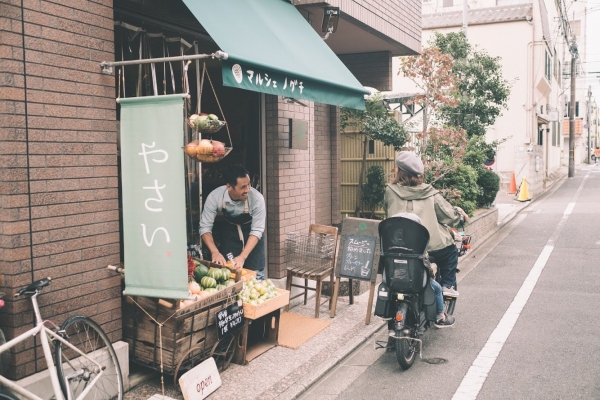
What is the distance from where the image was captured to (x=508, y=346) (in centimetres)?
595

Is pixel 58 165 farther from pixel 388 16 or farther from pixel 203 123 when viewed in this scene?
pixel 388 16

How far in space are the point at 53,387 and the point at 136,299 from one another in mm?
1157

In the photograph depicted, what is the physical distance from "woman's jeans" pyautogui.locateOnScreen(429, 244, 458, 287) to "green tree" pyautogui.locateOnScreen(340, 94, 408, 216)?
5.97m

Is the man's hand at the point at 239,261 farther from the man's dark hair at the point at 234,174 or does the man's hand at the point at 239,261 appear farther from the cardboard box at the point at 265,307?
the man's dark hair at the point at 234,174

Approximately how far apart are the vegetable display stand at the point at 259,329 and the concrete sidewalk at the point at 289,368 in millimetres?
88

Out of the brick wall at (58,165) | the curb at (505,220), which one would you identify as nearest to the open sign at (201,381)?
the brick wall at (58,165)

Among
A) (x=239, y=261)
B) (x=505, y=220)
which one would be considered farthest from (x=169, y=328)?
(x=505, y=220)

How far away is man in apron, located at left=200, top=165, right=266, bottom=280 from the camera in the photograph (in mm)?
6000

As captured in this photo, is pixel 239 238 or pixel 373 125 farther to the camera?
pixel 373 125

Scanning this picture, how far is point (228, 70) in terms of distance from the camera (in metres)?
4.48

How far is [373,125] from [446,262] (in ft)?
20.9

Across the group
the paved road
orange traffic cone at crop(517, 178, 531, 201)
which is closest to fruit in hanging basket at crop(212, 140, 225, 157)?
the paved road

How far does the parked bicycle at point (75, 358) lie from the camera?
12.4ft

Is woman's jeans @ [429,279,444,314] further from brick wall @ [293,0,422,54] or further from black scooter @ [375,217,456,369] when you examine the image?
brick wall @ [293,0,422,54]
